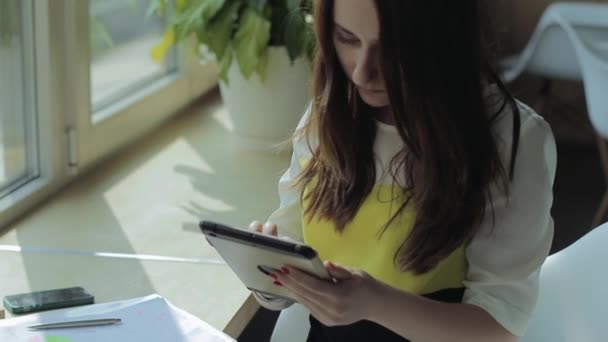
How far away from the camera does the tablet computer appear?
93cm

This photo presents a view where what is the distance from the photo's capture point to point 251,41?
5.93ft

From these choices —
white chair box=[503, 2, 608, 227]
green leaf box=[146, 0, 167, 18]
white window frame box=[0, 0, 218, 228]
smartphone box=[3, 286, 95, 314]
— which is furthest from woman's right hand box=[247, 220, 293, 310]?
white chair box=[503, 2, 608, 227]

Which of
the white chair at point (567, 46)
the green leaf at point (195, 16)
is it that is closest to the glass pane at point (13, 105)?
the green leaf at point (195, 16)

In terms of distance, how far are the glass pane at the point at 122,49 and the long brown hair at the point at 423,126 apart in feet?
2.56

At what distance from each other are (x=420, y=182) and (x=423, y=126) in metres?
0.09

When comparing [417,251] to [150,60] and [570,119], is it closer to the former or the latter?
[150,60]

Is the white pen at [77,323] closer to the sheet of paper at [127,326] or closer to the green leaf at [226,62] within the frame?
the sheet of paper at [127,326]

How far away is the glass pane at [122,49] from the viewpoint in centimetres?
188

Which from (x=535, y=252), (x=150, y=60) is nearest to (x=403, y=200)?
(x=535, y=252)

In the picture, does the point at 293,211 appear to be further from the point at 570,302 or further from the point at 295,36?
the point at 295,36

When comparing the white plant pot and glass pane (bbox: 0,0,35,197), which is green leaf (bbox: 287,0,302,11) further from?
glass pane (bbox: 0,0,35,197)

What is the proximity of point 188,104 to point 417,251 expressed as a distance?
1239mm

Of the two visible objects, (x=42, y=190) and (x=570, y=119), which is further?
(x=570, y=119)

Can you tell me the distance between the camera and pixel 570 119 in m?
3.39
